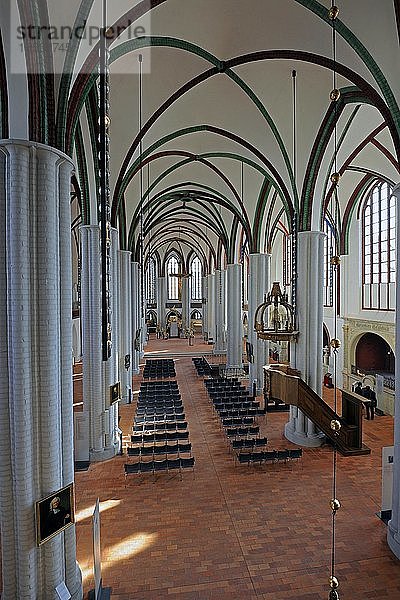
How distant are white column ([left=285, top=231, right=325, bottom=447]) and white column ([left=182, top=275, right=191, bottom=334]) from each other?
3376 centimetres

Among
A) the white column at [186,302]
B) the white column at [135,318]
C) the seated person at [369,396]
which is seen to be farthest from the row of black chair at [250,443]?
the white column at [186,302]

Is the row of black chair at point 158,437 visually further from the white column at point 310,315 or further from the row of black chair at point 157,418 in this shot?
the white column at point 310,315

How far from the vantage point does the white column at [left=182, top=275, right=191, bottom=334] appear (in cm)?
4747

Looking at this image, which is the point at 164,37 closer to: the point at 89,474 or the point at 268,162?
the point at 268,162

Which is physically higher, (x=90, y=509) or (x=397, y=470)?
(x=397, y=470)

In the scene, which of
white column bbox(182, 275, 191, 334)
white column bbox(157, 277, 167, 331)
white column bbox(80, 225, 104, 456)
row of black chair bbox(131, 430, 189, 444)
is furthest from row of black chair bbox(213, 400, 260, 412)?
white column bbox(157, 277, 167, 331)

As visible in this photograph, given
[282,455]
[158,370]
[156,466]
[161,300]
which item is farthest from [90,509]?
[161,300]

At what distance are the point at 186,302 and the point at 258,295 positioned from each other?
27.4 m

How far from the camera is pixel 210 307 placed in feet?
135

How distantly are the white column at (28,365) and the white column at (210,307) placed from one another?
33.0m

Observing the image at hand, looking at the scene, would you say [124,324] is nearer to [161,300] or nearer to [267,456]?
[267,456]

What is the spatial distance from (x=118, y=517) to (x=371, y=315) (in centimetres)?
1387

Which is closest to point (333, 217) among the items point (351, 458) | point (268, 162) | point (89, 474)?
point (268, 162)

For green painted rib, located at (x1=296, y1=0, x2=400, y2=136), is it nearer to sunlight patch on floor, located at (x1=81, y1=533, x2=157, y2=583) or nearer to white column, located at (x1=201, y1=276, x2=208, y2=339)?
sunlight patch on floor, located at (x1=81, y1=533, x2=157, y2=583)
